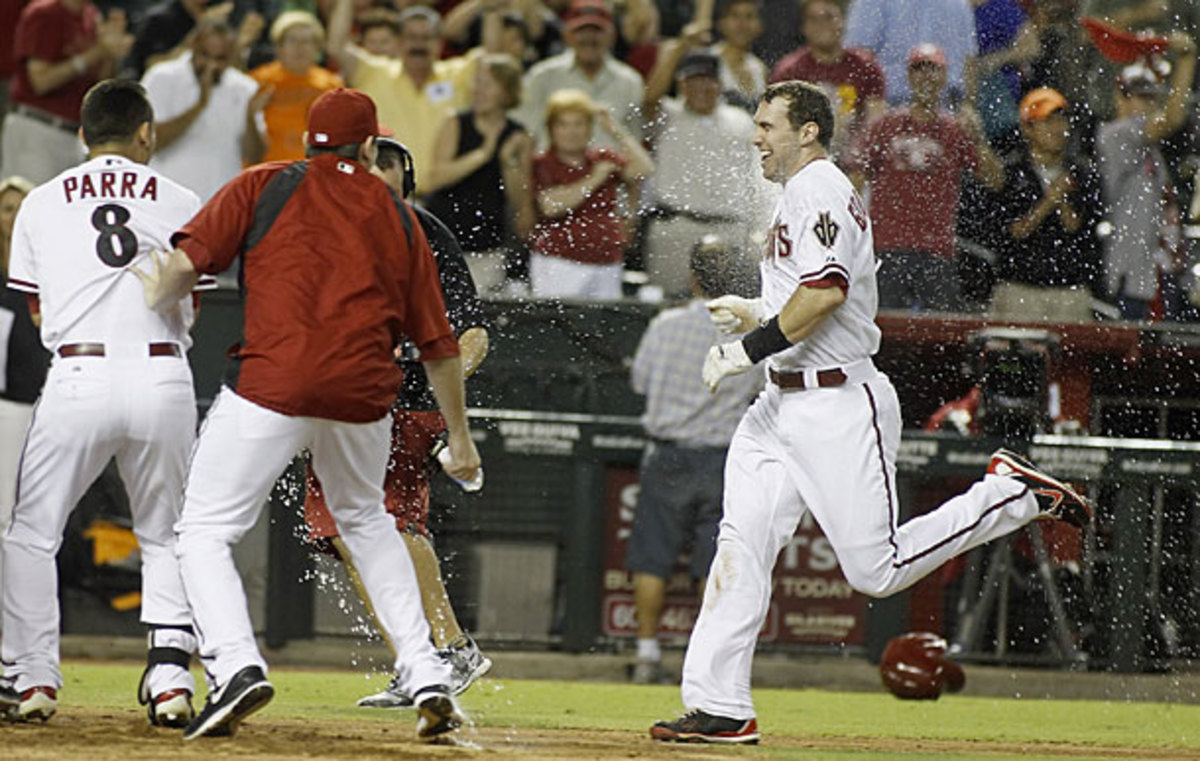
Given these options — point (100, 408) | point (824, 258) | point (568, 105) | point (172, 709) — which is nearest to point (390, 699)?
point (172, 709)

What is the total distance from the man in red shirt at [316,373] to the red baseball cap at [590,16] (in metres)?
6.58

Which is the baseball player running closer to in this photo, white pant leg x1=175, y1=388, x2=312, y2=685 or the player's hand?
the player's hand

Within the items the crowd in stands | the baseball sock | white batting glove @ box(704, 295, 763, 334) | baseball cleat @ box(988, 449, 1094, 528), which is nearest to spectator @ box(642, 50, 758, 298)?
the crowd in stands

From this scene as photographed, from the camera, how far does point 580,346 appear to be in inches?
448

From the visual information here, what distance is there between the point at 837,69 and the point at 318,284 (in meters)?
6.21

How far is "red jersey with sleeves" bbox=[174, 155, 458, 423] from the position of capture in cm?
624

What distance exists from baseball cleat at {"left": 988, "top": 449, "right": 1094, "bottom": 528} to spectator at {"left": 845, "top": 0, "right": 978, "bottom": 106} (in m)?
4.08

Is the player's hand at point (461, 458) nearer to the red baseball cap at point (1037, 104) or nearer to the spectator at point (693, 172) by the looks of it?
the spectator at point (693, 172)

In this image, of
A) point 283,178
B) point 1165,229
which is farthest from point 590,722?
point 1165,229

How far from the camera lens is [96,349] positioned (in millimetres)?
6945

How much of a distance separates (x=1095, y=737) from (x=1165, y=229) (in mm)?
4262

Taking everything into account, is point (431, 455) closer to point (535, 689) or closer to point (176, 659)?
point (176, 659)

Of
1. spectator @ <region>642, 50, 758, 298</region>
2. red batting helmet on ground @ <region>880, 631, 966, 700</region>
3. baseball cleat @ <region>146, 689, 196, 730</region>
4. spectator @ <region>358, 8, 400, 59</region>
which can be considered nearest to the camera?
baseball cleat @ <region>146, 689, 196, 730</region>

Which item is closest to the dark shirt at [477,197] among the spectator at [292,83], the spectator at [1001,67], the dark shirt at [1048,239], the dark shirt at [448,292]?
the spectator at [292,83]
